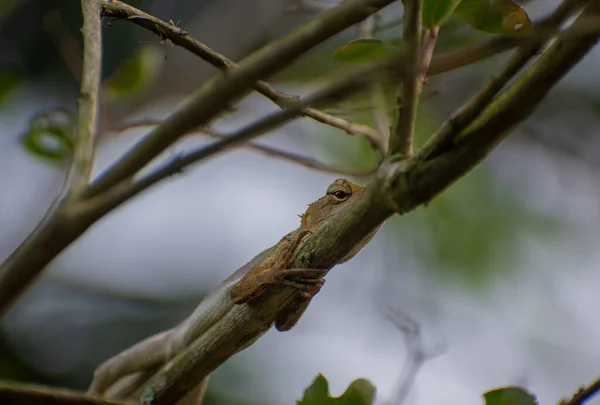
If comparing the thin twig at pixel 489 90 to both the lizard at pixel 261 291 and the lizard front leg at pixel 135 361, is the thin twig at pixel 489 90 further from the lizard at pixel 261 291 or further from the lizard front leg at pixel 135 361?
the lizard front leg at pixel 135 361

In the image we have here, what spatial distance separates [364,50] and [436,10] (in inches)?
10.2

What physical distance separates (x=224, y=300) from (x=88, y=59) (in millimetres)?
1024

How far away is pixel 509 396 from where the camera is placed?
163 centimetres

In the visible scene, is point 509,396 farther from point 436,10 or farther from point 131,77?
A: point 131,77

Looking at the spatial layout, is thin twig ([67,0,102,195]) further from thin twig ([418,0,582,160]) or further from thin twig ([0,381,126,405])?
thin twig ([418,0,582,160])

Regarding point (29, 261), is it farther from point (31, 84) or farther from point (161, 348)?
point (31, 84)

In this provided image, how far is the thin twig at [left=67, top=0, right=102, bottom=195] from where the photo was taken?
1.30 m

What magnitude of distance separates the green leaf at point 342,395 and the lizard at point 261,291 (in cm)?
28

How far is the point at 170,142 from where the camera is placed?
115cm

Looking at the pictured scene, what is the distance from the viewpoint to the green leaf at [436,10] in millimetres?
1686

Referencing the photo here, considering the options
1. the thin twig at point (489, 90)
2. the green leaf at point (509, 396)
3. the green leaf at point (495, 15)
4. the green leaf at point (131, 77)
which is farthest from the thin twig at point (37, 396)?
the green leaf at point (131, 77)

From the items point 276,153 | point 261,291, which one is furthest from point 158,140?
point 276,153

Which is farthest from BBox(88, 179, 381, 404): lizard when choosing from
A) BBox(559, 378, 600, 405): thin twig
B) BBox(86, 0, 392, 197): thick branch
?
BBox(86, 0, 392, 197): thick branch

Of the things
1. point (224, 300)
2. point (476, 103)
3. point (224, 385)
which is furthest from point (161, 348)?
point (224, 385)
